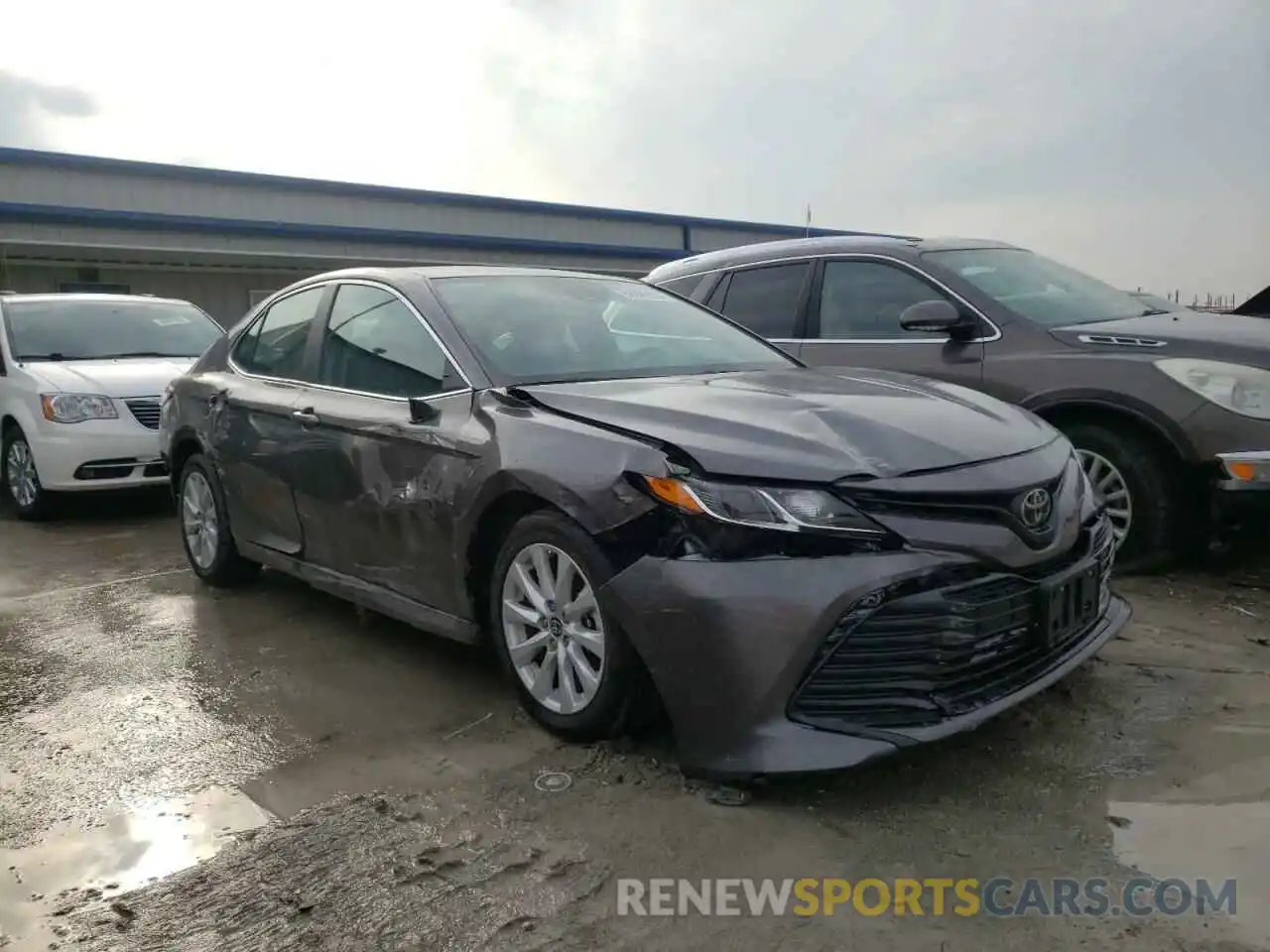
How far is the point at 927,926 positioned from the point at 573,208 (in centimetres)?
2285

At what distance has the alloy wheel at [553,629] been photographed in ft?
10.7

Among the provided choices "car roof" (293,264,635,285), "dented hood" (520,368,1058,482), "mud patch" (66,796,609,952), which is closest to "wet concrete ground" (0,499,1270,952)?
"mud patch" (66,796,609,952)

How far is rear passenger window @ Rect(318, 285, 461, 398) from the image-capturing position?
3996 mm

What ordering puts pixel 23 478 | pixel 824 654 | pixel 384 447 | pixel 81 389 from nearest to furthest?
pixel 824 654 → pixel 384 447 → pixel 81 389 → pixel 23 478

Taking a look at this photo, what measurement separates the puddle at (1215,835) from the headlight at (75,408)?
7.11m

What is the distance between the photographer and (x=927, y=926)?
2.39 meters

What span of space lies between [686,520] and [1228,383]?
3.06m

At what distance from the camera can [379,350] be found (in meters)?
4.31

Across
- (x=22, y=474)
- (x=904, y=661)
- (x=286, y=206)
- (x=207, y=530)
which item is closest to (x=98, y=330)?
(x=22, y=474)

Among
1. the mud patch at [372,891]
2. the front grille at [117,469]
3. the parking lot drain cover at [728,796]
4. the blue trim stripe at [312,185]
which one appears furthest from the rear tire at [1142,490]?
the blue trim stripe at [312,185]

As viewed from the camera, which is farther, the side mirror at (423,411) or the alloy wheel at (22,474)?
the alloy wheel at (22,474)

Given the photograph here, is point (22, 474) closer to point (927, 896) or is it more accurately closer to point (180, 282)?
point (927, 896)

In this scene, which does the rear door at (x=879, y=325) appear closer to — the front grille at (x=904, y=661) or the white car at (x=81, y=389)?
the front grille at (x=904, y=661)

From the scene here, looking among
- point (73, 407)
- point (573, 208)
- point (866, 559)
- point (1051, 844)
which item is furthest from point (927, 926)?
point (573, 208)
